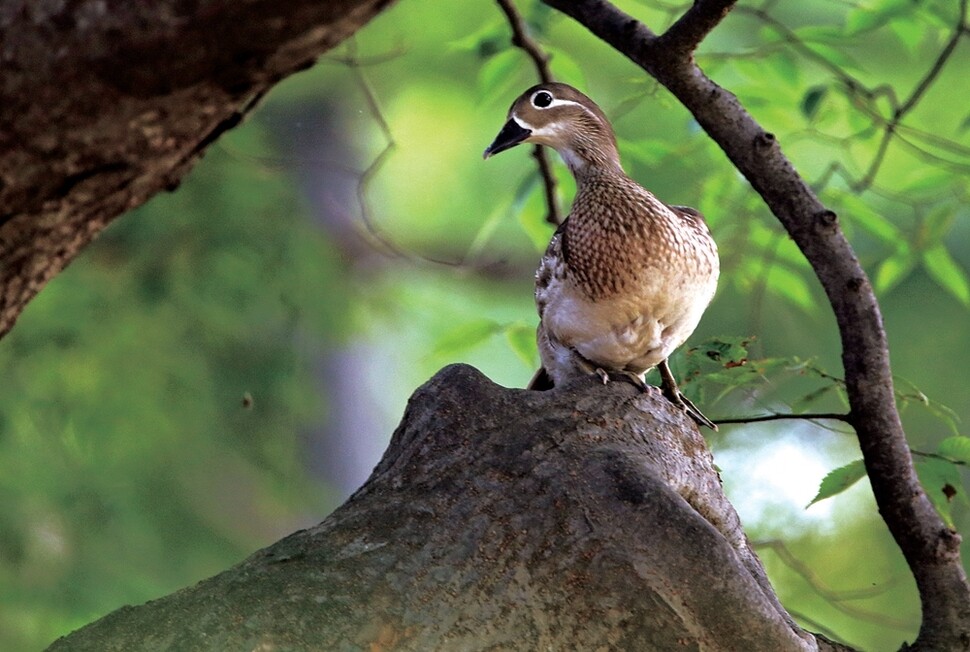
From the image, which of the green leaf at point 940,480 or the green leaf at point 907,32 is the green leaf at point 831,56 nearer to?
the green leaf at point 907,32

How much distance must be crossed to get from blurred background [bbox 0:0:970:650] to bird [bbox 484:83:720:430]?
11 centimetres

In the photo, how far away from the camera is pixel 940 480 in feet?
8.38

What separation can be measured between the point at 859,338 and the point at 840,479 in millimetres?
297

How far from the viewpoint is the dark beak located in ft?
9.18

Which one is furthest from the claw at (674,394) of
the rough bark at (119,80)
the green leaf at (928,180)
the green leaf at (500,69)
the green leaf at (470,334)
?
the rough bark at (119,80)

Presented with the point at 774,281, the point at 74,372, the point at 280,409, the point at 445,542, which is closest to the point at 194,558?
the point at 280,409

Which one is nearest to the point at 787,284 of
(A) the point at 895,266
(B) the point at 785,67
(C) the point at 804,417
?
(A) the point at 895,266

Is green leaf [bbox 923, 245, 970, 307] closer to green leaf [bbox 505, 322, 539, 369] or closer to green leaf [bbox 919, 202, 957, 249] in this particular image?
green leaf [bbox 919, 202, 957, 249]

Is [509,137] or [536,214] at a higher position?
[536,214]

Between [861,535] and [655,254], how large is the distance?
411cm

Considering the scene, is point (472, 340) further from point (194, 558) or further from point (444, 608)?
point (194, 558)

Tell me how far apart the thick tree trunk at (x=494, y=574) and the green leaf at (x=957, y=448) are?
0.75 metres

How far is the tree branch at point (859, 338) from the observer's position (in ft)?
7.99

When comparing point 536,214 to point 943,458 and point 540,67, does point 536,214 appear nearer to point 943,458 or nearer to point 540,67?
point 540,67
